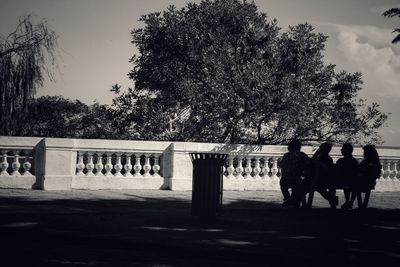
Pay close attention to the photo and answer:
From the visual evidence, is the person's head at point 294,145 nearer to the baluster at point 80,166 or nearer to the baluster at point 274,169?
the baluster at point 274,169

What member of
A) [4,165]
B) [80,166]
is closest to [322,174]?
[80,166]

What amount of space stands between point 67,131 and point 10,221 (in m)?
43.7

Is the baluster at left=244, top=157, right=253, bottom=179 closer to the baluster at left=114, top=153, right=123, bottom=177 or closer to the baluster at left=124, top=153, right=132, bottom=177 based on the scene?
the baluster at left=124, top=153, right=132, bottom=177

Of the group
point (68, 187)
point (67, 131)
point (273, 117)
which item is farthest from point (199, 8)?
point (67, 131)

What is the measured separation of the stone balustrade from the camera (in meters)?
12.5

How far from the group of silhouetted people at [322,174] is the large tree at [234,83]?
24.9 feet

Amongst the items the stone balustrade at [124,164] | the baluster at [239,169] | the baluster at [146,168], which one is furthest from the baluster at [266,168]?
the baluster at [146,168]

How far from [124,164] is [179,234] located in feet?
24.9

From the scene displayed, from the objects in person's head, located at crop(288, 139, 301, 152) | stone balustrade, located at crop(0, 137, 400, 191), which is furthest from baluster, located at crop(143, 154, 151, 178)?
person's head, located at crop(288, 139, 301, 152)

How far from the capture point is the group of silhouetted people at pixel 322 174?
1036cm

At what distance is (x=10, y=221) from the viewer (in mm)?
7160

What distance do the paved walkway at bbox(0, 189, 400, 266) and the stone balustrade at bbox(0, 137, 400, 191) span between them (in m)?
1.71

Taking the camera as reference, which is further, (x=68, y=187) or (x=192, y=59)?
(x=192, y=59)

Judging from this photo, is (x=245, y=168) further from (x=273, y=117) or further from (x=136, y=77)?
(x=136, y=77)
